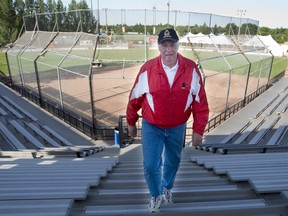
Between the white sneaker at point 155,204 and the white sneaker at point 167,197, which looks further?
the white sneaker at point 167,197

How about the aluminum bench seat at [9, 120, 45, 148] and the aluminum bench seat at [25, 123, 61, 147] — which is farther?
the aluminum bench seat at [25, 123, 61, 147]

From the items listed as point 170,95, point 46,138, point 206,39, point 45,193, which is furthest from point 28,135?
point 206,39

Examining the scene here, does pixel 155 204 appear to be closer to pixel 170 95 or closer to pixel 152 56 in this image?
pixel 170 95

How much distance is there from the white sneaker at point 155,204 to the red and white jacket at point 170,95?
0.71 m

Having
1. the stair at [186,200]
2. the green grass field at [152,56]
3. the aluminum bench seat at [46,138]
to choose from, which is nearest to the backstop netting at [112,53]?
the green grass field at [152,56]

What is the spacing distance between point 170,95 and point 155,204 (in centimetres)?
104

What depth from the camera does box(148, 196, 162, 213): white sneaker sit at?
91.4 inches

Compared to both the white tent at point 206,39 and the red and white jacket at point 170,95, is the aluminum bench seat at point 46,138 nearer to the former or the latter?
the red and white jacket at point 170,95

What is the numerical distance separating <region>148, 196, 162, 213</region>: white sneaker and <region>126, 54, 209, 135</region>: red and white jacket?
2.33 feet

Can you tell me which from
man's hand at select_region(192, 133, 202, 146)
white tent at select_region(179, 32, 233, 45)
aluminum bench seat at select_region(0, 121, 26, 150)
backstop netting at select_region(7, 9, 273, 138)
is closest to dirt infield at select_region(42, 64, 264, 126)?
backstop netting at select_region(7, 9, 273, 138)

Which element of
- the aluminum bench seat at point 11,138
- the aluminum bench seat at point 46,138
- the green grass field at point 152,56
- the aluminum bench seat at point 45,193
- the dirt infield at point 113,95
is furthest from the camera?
the dirt infield at point 113,95

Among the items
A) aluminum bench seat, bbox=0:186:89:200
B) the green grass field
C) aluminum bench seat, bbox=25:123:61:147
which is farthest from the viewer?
the green grass field

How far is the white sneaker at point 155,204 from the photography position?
7.62 ft

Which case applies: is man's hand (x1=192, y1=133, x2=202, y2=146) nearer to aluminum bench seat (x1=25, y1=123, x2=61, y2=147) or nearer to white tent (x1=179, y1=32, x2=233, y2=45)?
aluminum bench seat (x1=25, y1=123, x2=61, y2=147)
